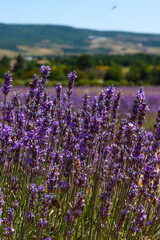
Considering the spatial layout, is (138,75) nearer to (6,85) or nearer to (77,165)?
(6,85)

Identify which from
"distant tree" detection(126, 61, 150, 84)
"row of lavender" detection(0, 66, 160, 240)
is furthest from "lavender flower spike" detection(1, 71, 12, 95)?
"distant tree" detection(126, 61, 150, 84)

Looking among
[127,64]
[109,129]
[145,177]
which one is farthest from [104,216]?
[127,64]

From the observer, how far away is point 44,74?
126 inches

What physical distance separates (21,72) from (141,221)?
40.7 meters

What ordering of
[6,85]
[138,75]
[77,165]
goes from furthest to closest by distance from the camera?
[138,75] → [6,85] → [77,165]

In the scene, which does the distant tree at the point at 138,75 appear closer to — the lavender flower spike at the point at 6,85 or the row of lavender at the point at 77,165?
the row of lavender at the point at 77,165

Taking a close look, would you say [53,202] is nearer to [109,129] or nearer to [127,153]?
[127,153]

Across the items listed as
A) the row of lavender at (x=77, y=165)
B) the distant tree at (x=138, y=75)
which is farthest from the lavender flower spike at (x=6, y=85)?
the distant tree at (x=138, y=75)

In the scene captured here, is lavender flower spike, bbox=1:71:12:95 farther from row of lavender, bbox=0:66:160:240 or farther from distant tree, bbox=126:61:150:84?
distant tree, bbox=126:61:150:84

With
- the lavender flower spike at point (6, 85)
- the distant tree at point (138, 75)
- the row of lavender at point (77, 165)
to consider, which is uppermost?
the distant tree at point (138, 75)

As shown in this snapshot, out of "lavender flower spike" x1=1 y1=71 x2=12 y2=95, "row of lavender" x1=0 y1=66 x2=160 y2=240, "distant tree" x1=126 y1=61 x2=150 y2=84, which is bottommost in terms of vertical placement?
"row of lavender" x1=0 y1=66 x2=160 y2=240

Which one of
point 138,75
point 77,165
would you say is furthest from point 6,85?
point 138,75

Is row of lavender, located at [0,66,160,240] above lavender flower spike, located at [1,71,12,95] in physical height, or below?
below

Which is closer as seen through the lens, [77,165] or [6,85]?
[77,165]
